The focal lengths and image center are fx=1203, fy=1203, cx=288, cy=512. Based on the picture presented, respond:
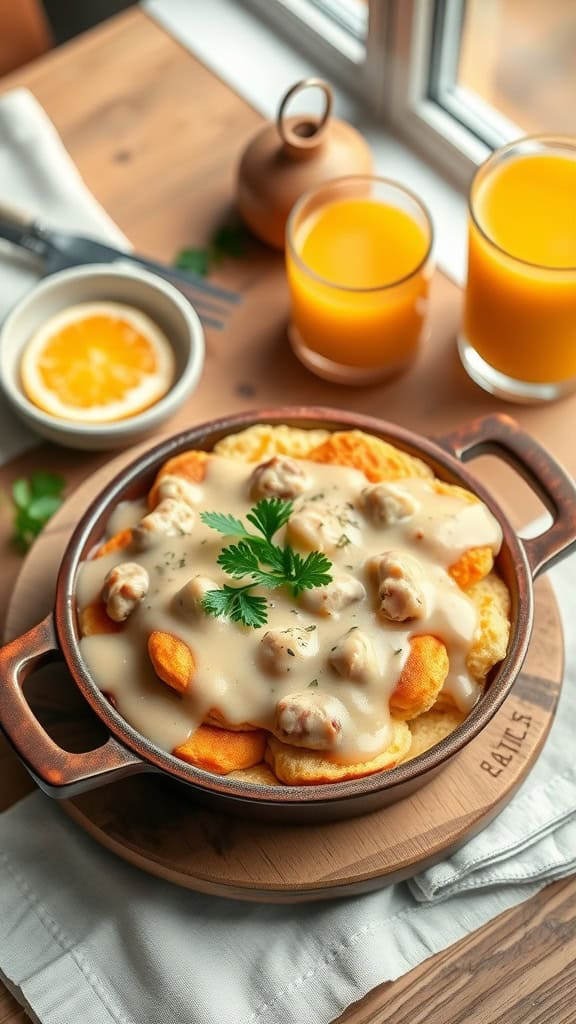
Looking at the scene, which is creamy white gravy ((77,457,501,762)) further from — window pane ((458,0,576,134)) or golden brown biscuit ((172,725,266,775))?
window pane ((458,0,576,134))

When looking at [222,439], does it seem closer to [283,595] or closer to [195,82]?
[283,595]

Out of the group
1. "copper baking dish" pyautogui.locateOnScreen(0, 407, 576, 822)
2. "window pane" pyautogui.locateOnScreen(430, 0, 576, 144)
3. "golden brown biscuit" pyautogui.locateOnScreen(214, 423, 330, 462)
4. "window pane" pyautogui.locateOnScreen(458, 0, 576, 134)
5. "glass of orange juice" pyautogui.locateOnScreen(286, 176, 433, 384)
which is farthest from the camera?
"window pane" pyautogui.locateOnScreen(458, 0, 576, 134)

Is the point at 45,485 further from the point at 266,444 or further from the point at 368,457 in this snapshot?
the point at 368,457

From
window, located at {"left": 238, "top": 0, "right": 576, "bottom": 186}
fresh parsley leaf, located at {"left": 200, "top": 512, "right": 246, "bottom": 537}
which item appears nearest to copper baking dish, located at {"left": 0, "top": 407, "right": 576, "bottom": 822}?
fresh parsley leaf, located at {"left": 200, "top": 512, "right": 246, "bottom": 537}

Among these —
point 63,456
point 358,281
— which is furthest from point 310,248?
point 63,456

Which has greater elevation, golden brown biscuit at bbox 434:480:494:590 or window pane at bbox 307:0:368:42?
window pane at bbox 307:0:368:42
